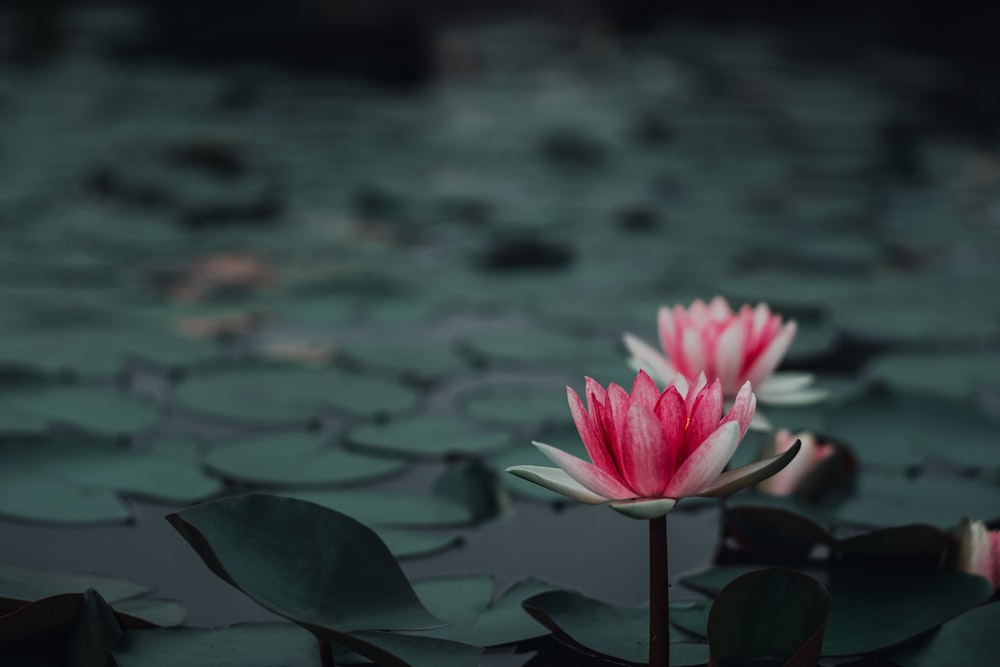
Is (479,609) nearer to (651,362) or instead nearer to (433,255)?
(651,362)

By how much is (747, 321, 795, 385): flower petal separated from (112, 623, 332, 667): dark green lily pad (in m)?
0.55

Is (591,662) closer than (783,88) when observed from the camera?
Yes

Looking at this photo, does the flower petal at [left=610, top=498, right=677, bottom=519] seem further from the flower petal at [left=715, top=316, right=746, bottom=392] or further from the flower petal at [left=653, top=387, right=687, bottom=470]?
the flower petal at [left=715, top=316, right=746, bottom=392]

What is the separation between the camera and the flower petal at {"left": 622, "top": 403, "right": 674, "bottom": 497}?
0.75 metres

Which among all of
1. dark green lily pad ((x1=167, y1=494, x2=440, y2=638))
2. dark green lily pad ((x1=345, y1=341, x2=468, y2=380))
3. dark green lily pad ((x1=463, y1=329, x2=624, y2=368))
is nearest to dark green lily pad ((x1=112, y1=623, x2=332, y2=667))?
dark green lily pad ((x1=167, y1=494, x2=440, y2=638))

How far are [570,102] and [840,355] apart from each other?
13.7 feet

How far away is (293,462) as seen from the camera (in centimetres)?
137

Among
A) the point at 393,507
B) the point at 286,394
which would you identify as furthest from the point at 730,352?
the point at 286,394

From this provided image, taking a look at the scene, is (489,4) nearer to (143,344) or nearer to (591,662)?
(143,344)

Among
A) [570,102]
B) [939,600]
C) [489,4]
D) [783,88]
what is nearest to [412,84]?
[570,102]

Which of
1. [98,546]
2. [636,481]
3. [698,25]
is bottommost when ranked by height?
[98,546]

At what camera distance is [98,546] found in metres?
1.17

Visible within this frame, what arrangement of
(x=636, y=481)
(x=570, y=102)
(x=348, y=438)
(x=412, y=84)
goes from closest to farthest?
(x=636, y=481) < (x=348, y=438) < (x=570, y=102) < (x=412, y=84)

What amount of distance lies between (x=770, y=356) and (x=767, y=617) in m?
0.36
